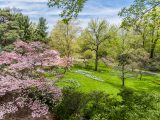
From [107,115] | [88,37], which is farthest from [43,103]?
[88,37]

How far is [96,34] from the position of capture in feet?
194

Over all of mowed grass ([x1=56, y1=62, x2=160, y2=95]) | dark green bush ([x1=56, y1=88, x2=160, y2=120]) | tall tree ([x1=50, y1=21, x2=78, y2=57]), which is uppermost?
tall tree ([x1=50, y1=21, x2=78, y2=57])

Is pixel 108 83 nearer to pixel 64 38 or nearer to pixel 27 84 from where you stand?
pixel 64 38

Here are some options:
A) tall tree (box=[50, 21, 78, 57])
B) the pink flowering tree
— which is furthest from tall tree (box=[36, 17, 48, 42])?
the pink flowering tree

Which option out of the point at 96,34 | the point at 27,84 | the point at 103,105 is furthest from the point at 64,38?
the point at 103,105

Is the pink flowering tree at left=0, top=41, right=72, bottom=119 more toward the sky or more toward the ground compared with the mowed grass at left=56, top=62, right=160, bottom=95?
more toward the sky

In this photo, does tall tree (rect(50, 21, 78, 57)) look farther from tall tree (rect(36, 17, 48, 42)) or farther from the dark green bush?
the dark green bush

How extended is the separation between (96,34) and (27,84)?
39.9 metres

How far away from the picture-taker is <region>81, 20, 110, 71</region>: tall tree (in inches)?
2318

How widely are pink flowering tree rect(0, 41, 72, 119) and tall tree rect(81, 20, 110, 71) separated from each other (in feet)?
118

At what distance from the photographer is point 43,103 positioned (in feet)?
70.5

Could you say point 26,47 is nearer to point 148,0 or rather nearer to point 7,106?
point 7,106

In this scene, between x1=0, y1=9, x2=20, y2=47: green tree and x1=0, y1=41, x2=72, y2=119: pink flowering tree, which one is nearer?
x1=0, y1=41, x2=72, y2=119: pink flowering tree

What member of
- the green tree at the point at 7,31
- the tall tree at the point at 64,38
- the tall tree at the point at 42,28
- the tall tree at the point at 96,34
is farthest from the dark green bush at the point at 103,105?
the tall tree at the point at 42,28
